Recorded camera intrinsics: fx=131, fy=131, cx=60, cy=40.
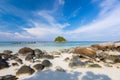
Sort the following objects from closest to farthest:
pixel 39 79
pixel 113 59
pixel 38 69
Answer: pixel 39 79
pixel 38 69
pixel 113 59

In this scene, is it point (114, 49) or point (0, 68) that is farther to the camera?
point (114, 49)

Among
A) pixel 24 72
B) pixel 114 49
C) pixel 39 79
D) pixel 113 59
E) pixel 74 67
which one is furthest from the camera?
pixel 114 49

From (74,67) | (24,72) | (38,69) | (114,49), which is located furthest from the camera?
(114,49)

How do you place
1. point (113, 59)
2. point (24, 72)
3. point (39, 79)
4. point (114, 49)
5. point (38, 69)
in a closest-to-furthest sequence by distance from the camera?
point (39, 79)
point (24, 72)
point (38, 69)
point (113, 59)
point (114, 49)

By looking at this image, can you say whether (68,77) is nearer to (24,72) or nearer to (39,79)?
(39,79)

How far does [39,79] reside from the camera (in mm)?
5766

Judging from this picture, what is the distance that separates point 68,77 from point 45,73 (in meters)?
1.25

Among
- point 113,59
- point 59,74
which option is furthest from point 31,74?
point 113,59

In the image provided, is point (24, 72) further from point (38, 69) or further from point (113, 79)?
point (113, 79)

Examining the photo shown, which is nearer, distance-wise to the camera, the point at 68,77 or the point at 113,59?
the point at 68,77

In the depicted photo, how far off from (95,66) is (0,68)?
18.0ft

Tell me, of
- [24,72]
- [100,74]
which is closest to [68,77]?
[100,74]

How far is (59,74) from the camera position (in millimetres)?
6473

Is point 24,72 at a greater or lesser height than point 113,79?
greater
